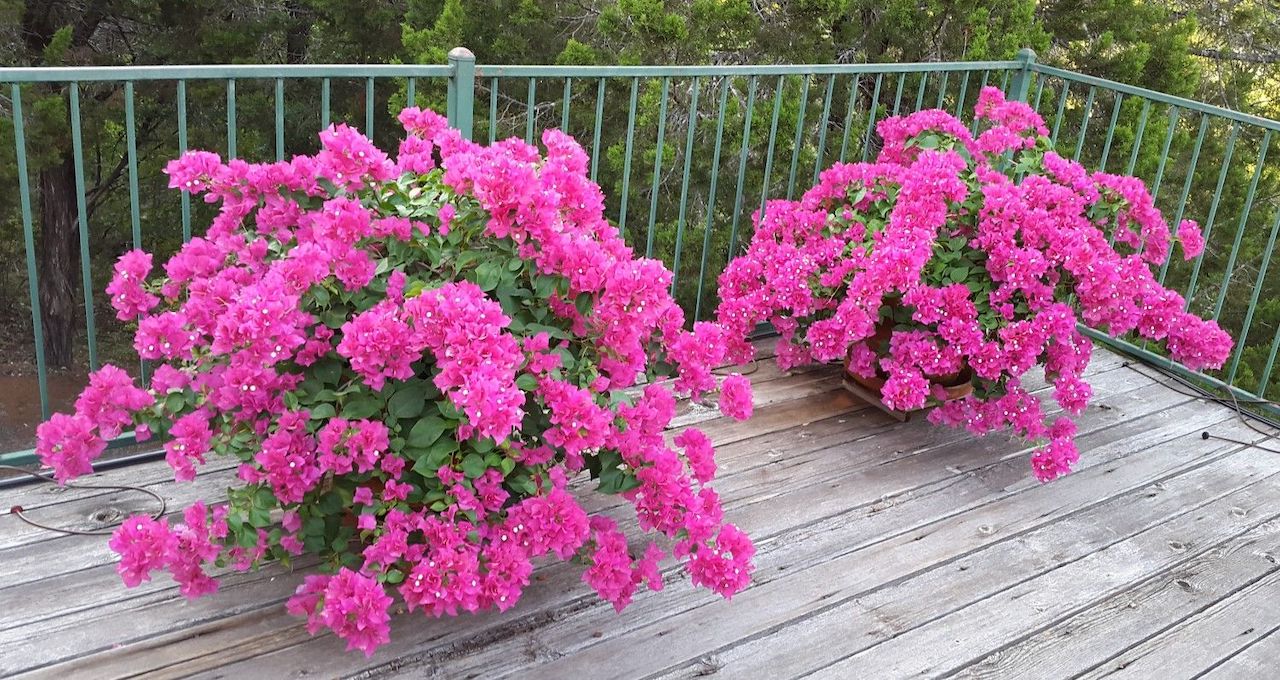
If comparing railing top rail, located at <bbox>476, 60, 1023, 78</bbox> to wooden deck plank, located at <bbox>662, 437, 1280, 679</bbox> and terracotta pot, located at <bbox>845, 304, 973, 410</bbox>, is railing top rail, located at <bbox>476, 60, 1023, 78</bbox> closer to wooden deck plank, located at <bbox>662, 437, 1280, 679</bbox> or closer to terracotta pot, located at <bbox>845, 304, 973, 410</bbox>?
terracotta pot, located at <bbox>845, 304, 973, 410</bbox>

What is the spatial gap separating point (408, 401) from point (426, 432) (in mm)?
72

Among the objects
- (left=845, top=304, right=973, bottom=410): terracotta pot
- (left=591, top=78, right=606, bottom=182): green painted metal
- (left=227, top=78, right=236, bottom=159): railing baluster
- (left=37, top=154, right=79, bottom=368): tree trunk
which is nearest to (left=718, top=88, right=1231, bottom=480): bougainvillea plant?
(left=845, top=304, right=973, bottom=410): terracotta pot

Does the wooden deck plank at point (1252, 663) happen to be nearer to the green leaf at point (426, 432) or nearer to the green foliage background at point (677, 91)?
the green leaf at point (426, 432)

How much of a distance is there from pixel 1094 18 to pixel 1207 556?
16.2 feet

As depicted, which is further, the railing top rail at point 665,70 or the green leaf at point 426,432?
the railing top rail at point 665,70

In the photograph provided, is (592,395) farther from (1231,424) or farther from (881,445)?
(1231,424)

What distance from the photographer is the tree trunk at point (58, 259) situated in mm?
9148

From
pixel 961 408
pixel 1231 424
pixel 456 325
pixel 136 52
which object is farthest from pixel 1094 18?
pixel 136 52

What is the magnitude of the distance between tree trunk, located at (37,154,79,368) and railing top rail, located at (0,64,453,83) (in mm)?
7587

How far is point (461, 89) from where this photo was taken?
109 inches

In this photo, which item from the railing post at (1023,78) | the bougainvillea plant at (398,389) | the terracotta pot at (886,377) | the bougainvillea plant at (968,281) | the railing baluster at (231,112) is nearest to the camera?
the bougainvillea plant at (398,389)

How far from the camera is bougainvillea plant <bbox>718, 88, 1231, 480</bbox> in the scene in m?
2.85

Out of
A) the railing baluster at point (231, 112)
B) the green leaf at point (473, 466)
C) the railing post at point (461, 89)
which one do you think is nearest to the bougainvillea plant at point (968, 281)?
the railing post at point (461, 89)

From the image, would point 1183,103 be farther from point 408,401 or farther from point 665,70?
point 408,401
